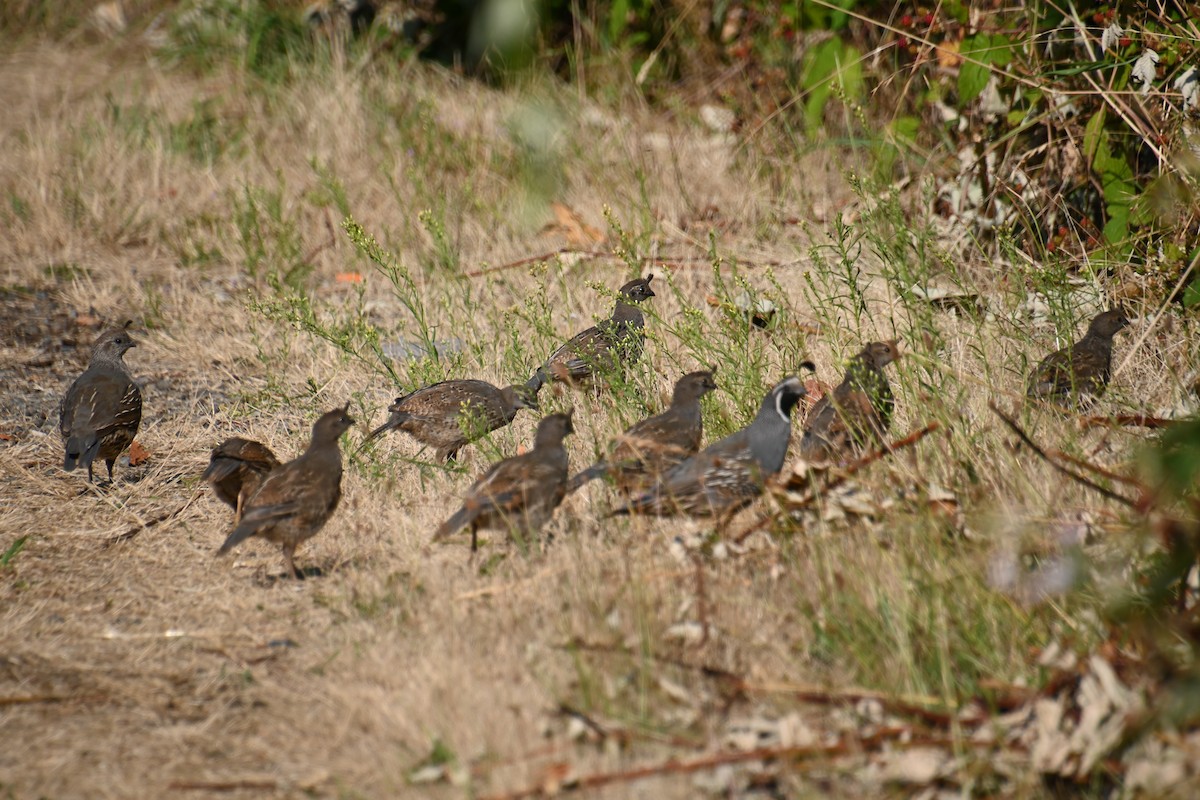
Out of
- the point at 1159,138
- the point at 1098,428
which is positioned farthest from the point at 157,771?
the point at 1159,138

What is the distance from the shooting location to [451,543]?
201 inches

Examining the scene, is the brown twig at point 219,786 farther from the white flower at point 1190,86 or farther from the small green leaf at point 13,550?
the white flower at point 1190,86

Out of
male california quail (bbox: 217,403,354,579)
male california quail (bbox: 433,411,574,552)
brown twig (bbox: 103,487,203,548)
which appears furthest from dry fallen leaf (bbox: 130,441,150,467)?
male california quail (bbox: 433,411,574,552)

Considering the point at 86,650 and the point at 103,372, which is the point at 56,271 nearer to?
the point at 103,372

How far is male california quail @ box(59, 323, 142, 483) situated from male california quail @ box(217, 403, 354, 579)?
47.0 inches

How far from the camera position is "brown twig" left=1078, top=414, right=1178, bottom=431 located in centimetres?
456

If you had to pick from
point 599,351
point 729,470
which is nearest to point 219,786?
point 729,470

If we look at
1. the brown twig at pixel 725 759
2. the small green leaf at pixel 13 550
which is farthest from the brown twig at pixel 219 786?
the small green leaf at pixel 13 550

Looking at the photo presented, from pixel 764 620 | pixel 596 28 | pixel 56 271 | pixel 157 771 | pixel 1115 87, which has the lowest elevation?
pixel 157 771

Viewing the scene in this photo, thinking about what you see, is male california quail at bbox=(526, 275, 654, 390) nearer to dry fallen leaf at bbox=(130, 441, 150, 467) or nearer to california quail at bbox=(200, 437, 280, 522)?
california quail at bbox=(200, 437, 280, 522)

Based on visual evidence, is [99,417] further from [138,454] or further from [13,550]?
[13,550]

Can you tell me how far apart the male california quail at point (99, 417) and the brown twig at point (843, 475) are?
325 cm

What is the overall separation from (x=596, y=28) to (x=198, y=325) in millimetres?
4803

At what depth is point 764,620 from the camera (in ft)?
13.6
